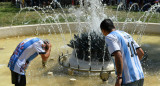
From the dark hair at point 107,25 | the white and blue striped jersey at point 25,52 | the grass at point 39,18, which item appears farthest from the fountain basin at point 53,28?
the dark hair at point 107,25

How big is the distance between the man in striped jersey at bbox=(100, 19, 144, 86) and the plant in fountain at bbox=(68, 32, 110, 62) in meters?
3.09

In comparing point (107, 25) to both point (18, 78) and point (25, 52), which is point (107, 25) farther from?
point (18, 78)

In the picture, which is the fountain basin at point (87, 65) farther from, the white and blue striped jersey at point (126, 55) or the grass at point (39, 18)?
the grass at point (39, 18)

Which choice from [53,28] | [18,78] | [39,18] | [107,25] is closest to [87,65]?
[18,78]

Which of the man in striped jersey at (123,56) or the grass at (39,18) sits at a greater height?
the man in striped jersey at (123,56)

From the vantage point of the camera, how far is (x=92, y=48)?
19.9 feet

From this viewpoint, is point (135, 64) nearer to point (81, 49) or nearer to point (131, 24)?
point (81, 49)

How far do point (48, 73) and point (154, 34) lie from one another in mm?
6155

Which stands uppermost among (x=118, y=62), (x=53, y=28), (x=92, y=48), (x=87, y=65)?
(x=118, y=62)

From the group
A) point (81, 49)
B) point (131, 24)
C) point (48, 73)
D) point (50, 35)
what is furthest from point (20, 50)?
point (131, 24)

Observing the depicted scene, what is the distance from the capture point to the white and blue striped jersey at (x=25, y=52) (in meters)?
3.58

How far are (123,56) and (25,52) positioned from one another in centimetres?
152

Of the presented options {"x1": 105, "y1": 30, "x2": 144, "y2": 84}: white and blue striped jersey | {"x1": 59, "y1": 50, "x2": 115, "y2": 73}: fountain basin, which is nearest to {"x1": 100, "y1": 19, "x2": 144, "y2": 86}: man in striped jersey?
{"x1": 105, "y1": 30, "x2": 144, "y2": 84}: white and blue striped jersey

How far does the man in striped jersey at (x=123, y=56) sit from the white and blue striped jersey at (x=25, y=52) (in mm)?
1160
